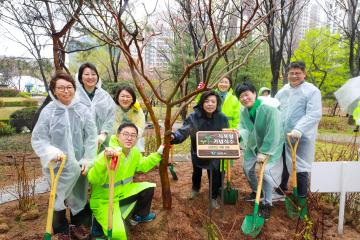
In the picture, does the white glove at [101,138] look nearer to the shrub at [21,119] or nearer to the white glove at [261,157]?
the white glove at [261,157]

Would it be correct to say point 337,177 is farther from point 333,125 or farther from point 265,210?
point 333,125

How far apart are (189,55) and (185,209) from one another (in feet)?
31.2

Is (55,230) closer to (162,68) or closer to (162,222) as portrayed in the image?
(162,222)

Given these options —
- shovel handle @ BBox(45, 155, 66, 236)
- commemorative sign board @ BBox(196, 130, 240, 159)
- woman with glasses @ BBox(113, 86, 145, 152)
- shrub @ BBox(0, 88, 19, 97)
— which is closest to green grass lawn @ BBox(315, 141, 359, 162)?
commemorative sign board @ BBox(196, 130, 240, 159)

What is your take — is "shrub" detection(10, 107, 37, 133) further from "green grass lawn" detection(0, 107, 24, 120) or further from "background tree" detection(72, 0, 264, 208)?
"background tree" detection(72, 0, 264, 208)

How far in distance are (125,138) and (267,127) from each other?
1523 mm

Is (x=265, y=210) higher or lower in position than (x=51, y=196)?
lower

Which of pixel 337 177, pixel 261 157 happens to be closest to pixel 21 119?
pixel 261 157

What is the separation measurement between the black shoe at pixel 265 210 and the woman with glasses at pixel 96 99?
189 cm

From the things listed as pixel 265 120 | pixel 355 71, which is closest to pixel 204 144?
pixel 265 120

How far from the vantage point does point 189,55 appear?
12.2 m

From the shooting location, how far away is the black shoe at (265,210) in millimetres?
3255

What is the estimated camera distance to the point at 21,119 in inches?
406

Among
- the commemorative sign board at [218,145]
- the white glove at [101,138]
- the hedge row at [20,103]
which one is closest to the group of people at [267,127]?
the commemorative sign board at [218,145]
